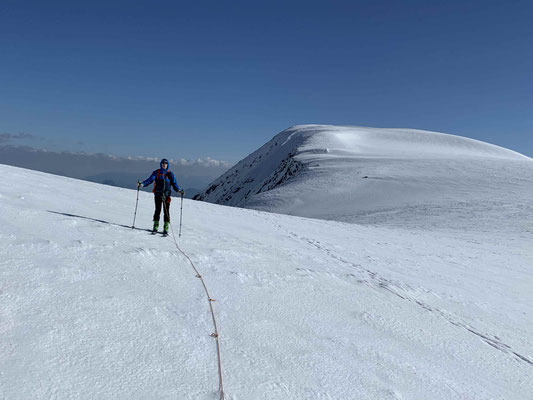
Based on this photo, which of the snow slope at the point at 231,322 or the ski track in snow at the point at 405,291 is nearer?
the snow slope at the point at 231,322

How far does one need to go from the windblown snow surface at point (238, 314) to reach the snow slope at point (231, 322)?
1.1 inches

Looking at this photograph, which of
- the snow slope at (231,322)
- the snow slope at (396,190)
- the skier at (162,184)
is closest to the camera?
the snow slope at (231,322)

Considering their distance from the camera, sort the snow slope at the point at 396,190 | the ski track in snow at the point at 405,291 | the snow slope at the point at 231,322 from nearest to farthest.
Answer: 1. the snow slope at the point at 231,322
2. the ski track in snow at the point at 405,291
3. the snow slope at the point at 396,190

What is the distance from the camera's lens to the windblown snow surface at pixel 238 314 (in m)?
3.86

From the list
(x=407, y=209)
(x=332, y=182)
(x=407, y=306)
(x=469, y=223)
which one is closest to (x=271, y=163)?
(x=332, y=182)

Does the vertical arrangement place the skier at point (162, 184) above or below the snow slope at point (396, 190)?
below

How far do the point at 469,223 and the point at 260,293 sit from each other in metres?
23.5

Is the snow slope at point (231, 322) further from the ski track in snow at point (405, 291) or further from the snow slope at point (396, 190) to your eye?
the snow slope at point (396, 190)

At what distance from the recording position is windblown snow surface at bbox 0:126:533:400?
3855 mm

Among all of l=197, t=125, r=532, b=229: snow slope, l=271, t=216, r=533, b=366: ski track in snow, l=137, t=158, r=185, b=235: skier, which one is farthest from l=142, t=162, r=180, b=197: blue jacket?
l=197, t=125, r=532, b=229: snow slope

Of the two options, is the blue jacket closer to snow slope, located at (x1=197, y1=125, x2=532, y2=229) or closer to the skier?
the skier

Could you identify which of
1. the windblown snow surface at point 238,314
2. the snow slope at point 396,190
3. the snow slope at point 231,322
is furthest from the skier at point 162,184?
the snow slope at point 396,190

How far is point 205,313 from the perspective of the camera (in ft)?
17.6

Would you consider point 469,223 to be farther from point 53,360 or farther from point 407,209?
point 53,360
